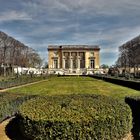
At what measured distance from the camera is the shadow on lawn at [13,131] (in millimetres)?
8078

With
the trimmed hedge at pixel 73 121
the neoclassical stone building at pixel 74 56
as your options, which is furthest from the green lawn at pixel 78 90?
the neoclassical stone building at pixel 74 56

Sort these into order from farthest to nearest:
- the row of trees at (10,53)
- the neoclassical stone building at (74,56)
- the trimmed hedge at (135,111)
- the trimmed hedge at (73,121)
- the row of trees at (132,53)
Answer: the neoclassical stone building at (74,56) → the row of trees at (132,53) → the row of trees at (10,53) → the trimmed hedge at (135,111) → the trimmed hedge at (73,121)

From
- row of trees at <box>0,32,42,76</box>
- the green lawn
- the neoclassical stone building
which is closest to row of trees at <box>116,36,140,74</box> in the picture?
row of trees at <box>0,32,42,76</box>

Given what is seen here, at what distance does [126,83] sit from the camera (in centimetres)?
3178

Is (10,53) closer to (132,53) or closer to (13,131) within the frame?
(132,53)

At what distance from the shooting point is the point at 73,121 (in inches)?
265

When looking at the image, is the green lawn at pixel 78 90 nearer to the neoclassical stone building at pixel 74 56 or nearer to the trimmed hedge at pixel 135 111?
the trimmed hedge at pixel 135 111

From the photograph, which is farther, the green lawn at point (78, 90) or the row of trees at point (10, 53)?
the row of trees at point (10, 53)

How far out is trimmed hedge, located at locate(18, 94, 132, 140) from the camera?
6797mm

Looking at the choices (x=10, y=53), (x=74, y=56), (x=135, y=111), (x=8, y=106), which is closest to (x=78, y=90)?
(x=135, y=111)

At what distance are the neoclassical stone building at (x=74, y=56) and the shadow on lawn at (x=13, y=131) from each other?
380 ft

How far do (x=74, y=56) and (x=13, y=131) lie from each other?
119 metres

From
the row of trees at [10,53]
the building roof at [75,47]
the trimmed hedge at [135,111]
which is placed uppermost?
the building roof at [75,47]

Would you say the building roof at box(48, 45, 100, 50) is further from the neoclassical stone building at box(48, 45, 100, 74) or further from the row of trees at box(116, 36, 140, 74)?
the row of trees at box(116, 36, 140, 74)
